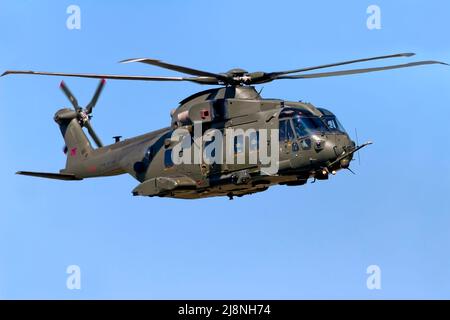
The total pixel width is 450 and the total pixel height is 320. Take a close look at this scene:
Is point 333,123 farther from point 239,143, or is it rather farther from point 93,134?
point 93,134

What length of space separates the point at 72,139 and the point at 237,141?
8.20 m

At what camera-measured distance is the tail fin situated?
129ft

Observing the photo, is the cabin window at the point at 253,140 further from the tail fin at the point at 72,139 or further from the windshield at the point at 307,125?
the tail fin at the point at 72,139

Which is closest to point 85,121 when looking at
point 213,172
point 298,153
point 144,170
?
point 144,170

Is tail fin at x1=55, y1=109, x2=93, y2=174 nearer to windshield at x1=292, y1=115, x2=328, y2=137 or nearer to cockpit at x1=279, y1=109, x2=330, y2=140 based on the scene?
cockpit at x1=279, y1=109, x2=330, y2=140

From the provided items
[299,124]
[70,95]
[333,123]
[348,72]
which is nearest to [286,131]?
[299,124]

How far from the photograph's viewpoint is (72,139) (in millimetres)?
40031

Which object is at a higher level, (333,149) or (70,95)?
(70,95)

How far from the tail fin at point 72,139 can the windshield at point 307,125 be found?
8751 millimetres

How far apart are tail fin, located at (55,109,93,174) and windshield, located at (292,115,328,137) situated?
875 centimetres

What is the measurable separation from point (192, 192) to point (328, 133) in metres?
4.61

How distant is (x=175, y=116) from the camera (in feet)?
116

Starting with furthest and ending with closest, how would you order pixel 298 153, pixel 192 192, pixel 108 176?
pixel 108 176 → pixel 192 192 → pixel 298 153

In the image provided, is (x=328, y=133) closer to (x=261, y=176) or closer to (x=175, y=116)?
(x=261, y=176)
